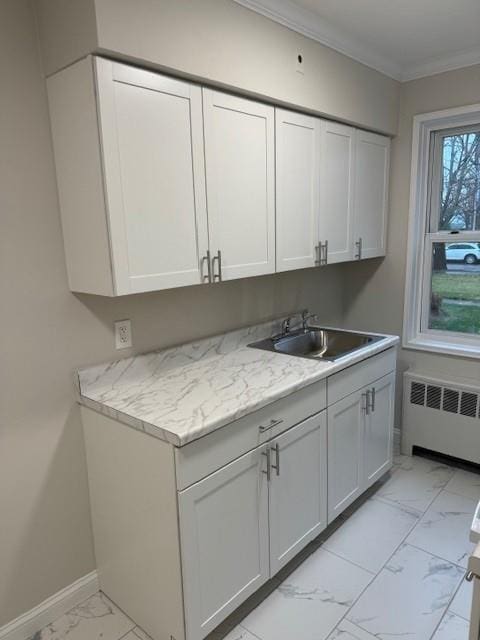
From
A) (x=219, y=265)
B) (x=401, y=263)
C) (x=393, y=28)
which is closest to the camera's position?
(x=219, y=265)

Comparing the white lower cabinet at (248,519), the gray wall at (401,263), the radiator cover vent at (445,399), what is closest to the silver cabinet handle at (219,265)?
the white lower cabinet at (248,519)

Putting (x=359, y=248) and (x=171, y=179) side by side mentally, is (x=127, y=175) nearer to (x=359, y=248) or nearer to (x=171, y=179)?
(x=171, y=179)

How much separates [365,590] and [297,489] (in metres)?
0.52

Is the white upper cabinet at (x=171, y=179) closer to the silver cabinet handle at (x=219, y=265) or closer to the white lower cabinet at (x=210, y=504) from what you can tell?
the silver cabinet handle at (x=219, y=265)

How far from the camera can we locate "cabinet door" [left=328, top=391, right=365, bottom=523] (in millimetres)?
2127

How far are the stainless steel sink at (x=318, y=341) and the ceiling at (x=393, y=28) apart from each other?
1.52m

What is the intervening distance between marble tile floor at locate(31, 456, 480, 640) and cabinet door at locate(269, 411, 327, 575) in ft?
0.50

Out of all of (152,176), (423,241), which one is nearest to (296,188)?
(152,176)

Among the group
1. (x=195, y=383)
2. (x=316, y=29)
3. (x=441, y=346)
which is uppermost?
(x=316, y=29)

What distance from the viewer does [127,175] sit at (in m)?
1.49

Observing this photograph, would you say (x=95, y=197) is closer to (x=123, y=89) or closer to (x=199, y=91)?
(x=123, y=89)

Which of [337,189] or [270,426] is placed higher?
[337,189]

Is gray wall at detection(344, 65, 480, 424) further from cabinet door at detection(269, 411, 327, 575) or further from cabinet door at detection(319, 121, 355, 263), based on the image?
cabinet door at detection(269, 411, 327, 575)

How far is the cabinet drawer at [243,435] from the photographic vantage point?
1.43m
